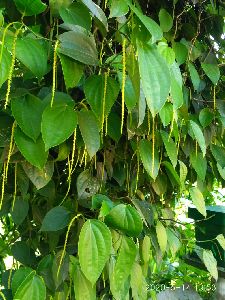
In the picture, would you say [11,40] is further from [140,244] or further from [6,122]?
[140,244]

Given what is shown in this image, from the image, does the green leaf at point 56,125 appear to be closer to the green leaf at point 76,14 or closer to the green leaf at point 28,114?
the green leaf at point 28,114

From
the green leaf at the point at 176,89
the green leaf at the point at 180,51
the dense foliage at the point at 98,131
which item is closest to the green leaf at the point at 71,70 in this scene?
the dense foliage at the point at 98,131

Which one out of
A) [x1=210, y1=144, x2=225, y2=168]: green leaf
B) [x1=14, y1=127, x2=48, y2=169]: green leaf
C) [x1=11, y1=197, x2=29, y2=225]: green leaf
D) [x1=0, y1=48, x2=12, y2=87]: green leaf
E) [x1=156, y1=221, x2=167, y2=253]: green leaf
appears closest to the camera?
[x1=0, y1=48, x2=12, y2=87]: green leaf

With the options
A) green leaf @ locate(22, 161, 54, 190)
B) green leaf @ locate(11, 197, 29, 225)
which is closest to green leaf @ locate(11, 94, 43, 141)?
green leaf @ locate(22, 161, 54, 190)

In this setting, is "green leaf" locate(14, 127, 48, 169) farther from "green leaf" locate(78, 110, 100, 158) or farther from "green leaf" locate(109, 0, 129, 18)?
"green leaf" locate(109, 0, 129, 18)

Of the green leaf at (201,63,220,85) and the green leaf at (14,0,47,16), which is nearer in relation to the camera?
the green leaf at (14,0,47,16)

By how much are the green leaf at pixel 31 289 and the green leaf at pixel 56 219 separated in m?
0.08

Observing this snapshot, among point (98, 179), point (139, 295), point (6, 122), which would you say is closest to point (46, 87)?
point (6, 122)

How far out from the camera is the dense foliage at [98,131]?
571 mm

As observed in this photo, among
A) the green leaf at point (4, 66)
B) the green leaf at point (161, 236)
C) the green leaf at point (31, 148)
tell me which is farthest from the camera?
the green leaf at point (161, 236)

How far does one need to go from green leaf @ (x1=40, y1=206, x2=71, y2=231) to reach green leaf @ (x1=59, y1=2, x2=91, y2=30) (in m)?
0.31

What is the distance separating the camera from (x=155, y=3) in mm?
975

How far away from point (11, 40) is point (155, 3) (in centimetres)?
54

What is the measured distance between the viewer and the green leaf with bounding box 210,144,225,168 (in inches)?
39.9
